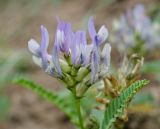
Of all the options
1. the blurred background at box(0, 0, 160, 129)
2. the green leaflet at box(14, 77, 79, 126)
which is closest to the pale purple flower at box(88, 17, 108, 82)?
the green leaflet at box(14, 77, 79, 126)

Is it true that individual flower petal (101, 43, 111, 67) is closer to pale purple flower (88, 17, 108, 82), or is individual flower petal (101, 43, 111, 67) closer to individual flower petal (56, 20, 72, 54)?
pale purple flower (88, 17, 108, 82)

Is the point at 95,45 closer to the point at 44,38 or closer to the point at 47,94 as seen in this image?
the point at 44,38

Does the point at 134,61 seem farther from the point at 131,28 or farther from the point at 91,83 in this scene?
the point at 131,28

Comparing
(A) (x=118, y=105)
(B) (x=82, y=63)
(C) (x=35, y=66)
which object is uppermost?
(C) (x=35, y=66)

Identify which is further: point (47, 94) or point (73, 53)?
point (47, 94)

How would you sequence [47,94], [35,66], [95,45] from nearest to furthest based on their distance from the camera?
[95,45]
[47,94]
[35,66]

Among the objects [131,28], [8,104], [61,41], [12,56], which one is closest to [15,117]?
[8,104]

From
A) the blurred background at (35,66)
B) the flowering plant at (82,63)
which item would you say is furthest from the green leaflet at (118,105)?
the blurred background at (35,66)

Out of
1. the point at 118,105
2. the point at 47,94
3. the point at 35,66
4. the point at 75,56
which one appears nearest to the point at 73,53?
the point at 75,56

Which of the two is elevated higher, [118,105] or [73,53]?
[73,53]
